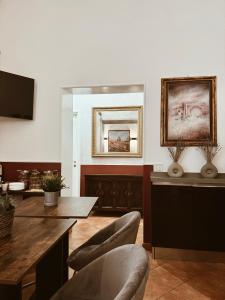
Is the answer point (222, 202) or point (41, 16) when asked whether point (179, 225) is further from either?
point (41, 16)

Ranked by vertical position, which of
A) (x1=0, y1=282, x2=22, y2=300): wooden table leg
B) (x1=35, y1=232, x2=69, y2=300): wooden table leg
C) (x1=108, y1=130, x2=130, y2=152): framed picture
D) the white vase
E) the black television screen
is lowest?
(x1=35, y1=232, x2=69, y2=300): wooden table leg

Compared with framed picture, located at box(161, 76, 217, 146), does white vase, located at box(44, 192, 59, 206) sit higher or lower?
lower

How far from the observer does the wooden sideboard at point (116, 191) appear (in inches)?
198

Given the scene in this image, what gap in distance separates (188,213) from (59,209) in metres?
1.66

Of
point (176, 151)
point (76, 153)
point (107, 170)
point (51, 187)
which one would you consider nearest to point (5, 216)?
point (51, 187)

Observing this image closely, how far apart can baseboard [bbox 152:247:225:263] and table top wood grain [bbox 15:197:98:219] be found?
4.51 feet

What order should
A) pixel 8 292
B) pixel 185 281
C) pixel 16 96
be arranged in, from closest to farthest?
1. pixel 8 292
2. pixel 185 281
3. pixel 16 96

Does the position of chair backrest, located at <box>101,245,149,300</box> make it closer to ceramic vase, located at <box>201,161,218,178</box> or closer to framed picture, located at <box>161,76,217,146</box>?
ceramic vase, located at <box>201,161,218,178</box>

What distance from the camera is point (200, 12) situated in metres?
3.54

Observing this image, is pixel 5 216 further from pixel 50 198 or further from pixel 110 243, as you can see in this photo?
pixel 50 198

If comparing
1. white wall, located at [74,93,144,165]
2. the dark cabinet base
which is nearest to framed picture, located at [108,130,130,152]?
white wall, located at [74,93,144,165]

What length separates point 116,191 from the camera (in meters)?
5.12

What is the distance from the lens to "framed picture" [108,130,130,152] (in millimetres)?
5527

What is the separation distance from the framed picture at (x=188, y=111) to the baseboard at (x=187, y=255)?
52.6 inches
